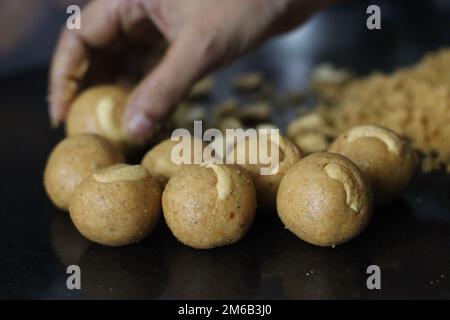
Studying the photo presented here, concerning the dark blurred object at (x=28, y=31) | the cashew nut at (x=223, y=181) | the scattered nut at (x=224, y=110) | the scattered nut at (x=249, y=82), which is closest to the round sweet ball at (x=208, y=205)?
the cashew nut at (x=223, y=181)

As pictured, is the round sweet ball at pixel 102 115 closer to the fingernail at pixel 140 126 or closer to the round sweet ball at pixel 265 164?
the fingernail at pixel 140 126

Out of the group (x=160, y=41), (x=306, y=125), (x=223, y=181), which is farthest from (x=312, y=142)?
(x=160, y=41)

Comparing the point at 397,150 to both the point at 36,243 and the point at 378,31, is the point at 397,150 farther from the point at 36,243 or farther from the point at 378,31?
the point at 378,31

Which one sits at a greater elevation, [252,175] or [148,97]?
[148,97]

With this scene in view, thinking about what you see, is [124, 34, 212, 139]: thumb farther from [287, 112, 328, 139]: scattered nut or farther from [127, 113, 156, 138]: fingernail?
[287, 112, 328, 139]: scattered nut

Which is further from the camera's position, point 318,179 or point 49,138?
point 49,138
